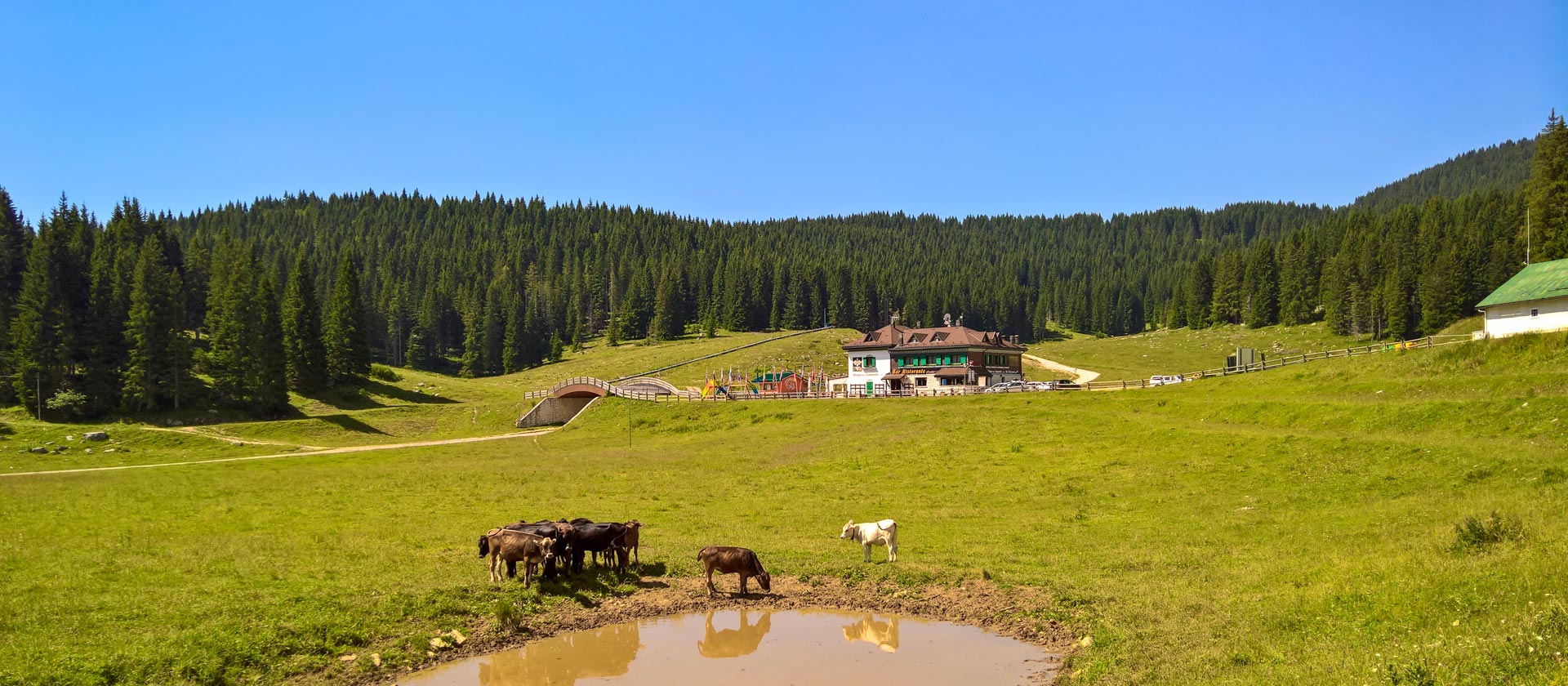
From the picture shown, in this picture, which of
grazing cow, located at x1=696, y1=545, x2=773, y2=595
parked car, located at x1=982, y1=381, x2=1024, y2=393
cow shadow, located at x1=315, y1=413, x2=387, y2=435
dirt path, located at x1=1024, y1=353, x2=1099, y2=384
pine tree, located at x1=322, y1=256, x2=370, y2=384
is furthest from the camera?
dirt path, located at x1=1024, y1=353, x2=1099, y2=384

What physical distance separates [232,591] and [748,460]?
105ft

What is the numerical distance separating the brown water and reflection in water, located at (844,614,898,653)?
17 mm

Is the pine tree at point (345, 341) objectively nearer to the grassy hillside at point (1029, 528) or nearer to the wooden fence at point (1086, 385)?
the wooden fence at point (1086, 385)

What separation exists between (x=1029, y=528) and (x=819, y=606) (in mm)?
10966

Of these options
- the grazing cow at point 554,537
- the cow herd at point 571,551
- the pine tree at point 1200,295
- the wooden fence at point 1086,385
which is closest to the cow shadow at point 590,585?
the cow herd at point 571,551

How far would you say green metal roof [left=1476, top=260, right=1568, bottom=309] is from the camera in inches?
2008

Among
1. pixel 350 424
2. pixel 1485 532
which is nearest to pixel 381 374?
pixel 350 424

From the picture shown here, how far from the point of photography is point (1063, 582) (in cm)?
1992

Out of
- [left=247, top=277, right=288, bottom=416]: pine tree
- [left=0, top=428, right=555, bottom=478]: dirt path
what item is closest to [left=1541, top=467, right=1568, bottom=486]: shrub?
[left=0, top=428, right=555, bottom=478]: dirt path

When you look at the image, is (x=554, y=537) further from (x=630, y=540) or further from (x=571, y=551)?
(x=630, y=540)

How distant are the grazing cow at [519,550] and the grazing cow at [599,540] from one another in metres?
0.94

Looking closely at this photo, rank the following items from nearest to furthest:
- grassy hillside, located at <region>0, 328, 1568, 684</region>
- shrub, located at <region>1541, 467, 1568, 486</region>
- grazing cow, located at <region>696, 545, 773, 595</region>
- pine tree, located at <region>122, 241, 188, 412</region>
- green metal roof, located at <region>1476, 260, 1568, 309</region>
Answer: grassy hillside, located at <region>0, 328, 1568, 684</region> < grazing cow, located at <region>696, 545, 773, 595</region> < shrub, located at <region>1541, 467, 1568, 486</region> < green metal roof, located at <region>1476, 260, 1568, 309</region> < pine tree, located at <region>122, 241, 188, 412</region>

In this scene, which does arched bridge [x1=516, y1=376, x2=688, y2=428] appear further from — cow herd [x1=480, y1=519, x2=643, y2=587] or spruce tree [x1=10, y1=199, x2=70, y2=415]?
cow herd [x1=480, y1=519, x2=643, y2=587]

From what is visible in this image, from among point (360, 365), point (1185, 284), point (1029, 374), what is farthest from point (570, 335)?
point (1185, 284)
